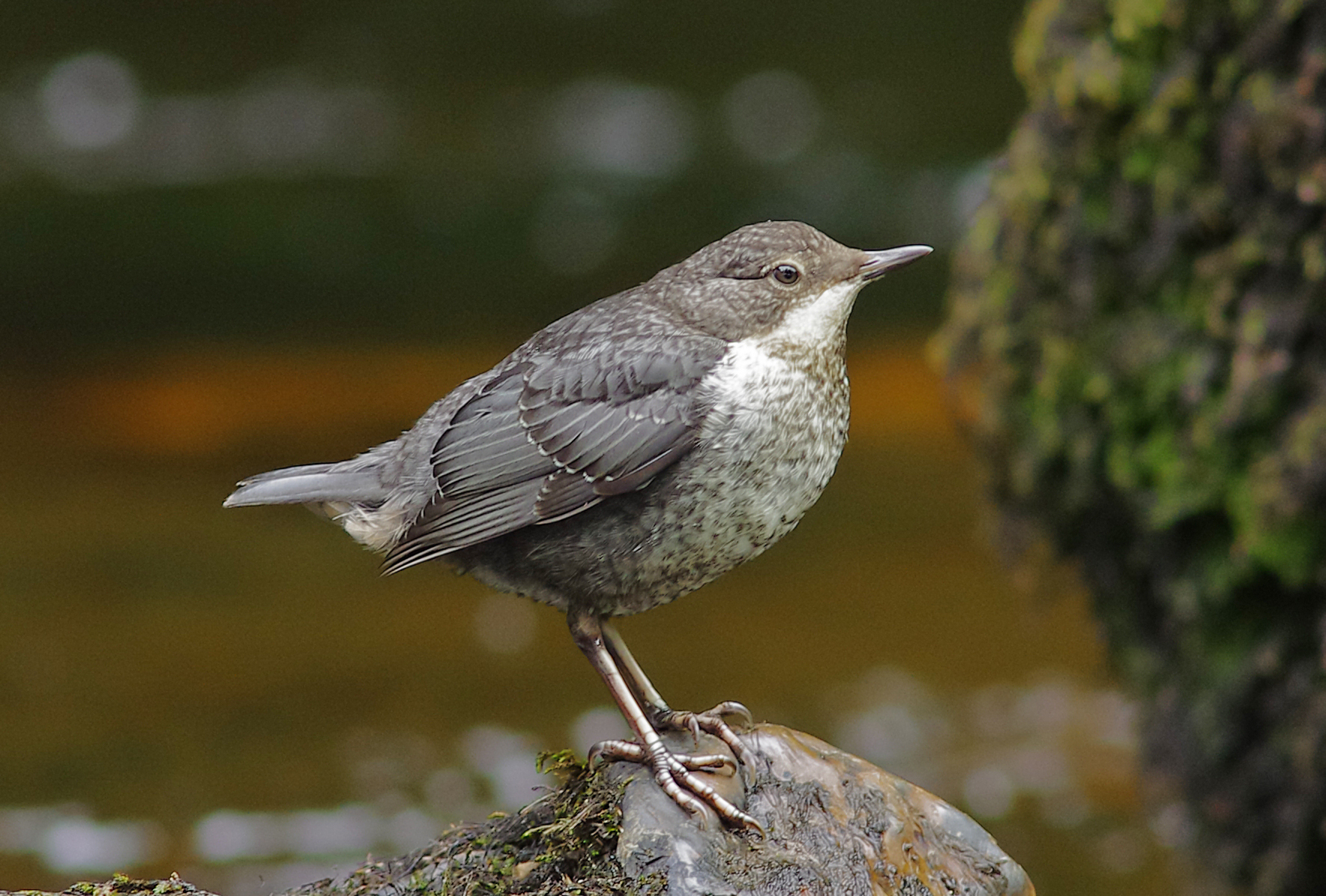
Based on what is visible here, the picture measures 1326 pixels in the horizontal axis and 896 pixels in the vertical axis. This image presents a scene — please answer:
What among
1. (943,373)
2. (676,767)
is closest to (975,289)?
(943,373)

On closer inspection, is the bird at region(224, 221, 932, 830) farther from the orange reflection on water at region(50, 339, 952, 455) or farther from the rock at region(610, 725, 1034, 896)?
the orange reflection on water at region(50, 339, 952, 455)

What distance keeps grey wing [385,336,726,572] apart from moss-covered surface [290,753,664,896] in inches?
17.9

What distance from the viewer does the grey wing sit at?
248 centimetres

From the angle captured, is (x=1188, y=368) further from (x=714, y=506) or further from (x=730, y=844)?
(x=730, y=844)

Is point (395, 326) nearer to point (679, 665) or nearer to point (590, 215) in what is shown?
point (590, 215)

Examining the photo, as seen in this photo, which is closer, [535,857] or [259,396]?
[535,857]

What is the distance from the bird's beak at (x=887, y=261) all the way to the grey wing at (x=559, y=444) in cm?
31

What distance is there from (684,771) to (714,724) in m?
0.19

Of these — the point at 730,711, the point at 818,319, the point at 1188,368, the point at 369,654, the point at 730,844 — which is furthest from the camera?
the point at 369,654

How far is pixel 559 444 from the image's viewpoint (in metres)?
2.56

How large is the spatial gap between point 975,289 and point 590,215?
448cm

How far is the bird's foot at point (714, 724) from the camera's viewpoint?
249 cm

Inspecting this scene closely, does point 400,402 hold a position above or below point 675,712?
above

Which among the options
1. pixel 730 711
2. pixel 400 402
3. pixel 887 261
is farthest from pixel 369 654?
pixel 887 261
